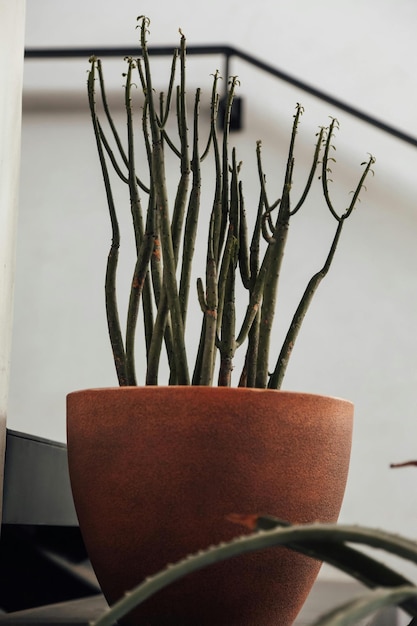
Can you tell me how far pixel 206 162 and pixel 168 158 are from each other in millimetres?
82

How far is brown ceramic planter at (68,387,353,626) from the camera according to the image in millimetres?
408

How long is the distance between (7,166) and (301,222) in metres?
1.10

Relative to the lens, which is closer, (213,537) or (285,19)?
(213,537)

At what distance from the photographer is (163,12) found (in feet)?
5.61

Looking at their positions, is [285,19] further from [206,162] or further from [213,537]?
[213,537]

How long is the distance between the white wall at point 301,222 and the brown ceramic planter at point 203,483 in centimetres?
110

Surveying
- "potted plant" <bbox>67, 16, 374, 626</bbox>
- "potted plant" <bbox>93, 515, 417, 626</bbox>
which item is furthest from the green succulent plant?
"potted plant" <bbox>93, 515, 417, 626</bbox>

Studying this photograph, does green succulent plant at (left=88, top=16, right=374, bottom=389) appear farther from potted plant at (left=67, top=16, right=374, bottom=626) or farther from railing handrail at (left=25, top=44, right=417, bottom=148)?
railing handrail at (left=25, top=44, right=417, bottom=148)

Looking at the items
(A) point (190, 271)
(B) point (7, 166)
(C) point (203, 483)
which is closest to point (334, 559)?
(C) point (203, 483)

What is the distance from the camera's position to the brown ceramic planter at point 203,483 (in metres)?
0.41

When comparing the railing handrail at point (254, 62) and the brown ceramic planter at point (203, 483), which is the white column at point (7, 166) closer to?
the brown ceramic planter at point (203, 483)

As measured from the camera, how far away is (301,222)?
5.13ft

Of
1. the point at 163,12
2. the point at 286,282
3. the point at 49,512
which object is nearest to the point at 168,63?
the point at 163,12

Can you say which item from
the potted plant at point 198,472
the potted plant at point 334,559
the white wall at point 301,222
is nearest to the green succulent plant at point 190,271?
the potted plant at point 198,472
